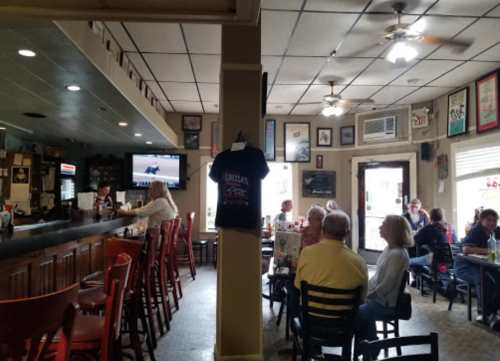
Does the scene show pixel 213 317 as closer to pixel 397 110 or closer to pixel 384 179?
pixel 384 179

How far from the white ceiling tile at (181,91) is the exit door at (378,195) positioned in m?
3.91

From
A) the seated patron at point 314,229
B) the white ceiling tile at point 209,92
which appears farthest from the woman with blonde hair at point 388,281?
the white ceiling tile at point 209,92

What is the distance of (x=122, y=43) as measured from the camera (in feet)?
13.7

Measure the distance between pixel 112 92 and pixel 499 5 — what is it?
4.00m

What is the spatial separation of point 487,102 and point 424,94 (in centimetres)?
124

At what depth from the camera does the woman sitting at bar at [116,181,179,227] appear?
14.8 feet

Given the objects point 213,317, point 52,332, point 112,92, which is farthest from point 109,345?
point 112,92

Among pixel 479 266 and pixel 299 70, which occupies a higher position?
pixel 299 70

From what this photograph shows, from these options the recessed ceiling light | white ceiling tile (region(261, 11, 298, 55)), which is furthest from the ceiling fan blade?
the recessed ceiling light

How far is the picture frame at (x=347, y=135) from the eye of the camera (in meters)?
7.74

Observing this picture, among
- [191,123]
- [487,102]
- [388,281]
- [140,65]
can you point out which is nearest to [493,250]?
[388,281]

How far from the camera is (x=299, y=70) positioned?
5.09 meters

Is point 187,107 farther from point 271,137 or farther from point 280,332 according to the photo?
point 280,332

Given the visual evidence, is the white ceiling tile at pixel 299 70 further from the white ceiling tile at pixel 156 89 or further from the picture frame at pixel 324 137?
the picture frame at pixel 324 137
